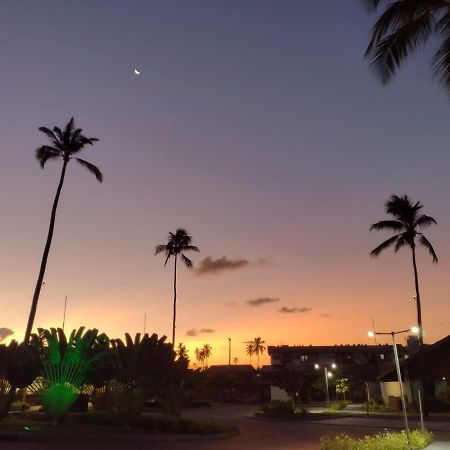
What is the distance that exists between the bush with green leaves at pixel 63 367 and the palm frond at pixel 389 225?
80.3ft

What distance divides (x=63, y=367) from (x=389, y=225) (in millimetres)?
27849

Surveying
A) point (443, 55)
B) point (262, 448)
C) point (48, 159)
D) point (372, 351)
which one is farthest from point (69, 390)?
point (372, 351)

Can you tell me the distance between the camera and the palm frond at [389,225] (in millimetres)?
43469

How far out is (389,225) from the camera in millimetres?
43781

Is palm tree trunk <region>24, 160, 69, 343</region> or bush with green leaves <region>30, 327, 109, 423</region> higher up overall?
palm tree trunk <region>24, 160, 69, 343</region>

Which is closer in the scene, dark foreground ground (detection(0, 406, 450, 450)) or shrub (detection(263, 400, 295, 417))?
dark foreground ground (detection(0, 406, 450, 450))

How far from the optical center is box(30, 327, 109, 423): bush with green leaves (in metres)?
28.4

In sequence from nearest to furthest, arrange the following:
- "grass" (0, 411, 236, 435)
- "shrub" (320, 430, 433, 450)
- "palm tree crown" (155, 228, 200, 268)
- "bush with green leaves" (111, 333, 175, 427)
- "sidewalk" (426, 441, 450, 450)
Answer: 1. "shrub" (320, 430, 433, 450)
2. "sidewalk" (426, 441, 450, 450)
3. "grass" (0, 411, 236, 435)
4. "bush with green leaves" (111, 333, 175, 427)
5. "palm tree crown" (155, 228, 200, 268)

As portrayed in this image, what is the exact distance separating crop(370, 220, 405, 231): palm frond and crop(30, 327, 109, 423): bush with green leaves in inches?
963

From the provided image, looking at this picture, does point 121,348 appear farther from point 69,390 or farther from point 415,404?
point 415,404

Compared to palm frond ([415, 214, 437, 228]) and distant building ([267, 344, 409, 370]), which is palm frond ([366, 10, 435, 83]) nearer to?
palm frond ([415, 214, 437, 228])

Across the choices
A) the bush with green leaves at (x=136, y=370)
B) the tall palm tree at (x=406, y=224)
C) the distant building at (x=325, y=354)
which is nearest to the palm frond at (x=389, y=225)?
the tall palm tree at (x=406, y=224)

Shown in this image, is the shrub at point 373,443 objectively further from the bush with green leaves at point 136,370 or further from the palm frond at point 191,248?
the palm frond at point 191,248

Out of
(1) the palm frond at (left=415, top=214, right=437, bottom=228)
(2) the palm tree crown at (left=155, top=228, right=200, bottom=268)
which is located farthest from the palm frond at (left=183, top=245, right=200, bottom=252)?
(1) the palm frond at (left=415, top=214, right=437, bottom=228)
